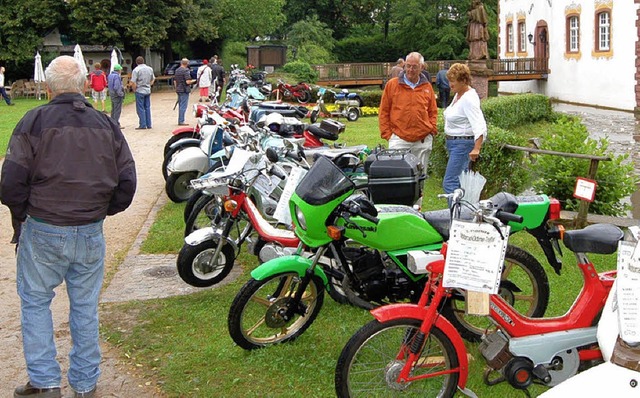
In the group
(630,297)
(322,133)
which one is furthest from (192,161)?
(630,297)

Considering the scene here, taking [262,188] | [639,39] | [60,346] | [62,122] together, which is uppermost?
[639,39]

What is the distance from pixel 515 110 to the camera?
71.4 feet

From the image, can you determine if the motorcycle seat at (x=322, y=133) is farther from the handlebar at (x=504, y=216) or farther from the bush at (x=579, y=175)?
the handlebar at (x=504, y=216)

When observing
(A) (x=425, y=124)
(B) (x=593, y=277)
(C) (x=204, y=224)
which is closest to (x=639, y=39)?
(A) (x=425, y=124)

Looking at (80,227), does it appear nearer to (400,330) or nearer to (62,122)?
(62,122)

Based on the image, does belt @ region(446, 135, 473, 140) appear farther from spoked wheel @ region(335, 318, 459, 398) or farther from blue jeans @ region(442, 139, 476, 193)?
spoked wheel @ region(335, 318, 459, 398)

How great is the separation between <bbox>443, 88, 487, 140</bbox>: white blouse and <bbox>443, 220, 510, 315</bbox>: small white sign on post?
4188 mm

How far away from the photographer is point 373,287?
513cm

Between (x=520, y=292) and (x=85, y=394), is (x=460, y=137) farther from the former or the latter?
(x=85, y=394)

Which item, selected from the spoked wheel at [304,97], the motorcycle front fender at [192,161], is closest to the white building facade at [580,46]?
the spoked wheel at [304,97]

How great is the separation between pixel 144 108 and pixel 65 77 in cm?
1559

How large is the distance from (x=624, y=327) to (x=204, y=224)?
5.04m

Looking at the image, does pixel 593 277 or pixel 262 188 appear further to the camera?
pixel 262 188

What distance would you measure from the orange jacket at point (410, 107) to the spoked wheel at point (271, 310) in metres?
3.52
